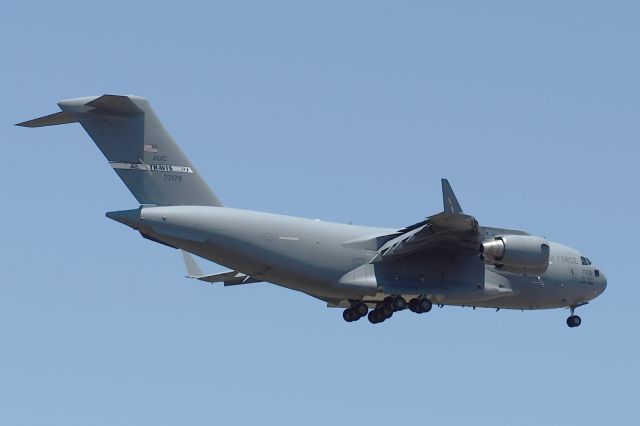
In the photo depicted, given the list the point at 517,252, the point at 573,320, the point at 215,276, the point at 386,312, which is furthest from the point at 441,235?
the point at 215,276

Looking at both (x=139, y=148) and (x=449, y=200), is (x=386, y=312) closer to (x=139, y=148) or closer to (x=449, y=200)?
(x=449, y=200)

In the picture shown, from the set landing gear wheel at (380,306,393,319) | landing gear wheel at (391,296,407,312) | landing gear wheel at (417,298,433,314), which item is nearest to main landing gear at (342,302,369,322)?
landing gear wheel at (380,306,393,319)

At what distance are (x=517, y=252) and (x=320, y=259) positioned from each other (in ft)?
11.7

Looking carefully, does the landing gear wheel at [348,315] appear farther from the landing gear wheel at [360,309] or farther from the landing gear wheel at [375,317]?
the landing gear wheel at [375,317]

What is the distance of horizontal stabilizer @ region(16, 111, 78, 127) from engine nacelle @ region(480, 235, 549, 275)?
770 centimetres

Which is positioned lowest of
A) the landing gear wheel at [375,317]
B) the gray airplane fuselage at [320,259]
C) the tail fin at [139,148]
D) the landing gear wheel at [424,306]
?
the landing gear wheel at [375,317]

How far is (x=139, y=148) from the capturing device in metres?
23.3

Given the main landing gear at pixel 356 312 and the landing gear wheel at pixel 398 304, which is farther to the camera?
the main landing gear at pixel 356 312

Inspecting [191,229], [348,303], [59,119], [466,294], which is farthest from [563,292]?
[59,119]

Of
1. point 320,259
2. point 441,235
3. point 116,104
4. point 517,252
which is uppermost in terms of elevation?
point 116,104

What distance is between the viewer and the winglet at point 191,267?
27891mm

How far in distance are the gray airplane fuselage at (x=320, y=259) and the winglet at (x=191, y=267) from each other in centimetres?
336

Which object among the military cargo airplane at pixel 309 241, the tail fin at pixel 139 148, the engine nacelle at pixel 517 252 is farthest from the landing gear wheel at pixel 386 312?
the tail fin at pixel 139 148

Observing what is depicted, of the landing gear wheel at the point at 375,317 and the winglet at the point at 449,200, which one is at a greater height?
the winglet at the point at 449,200
